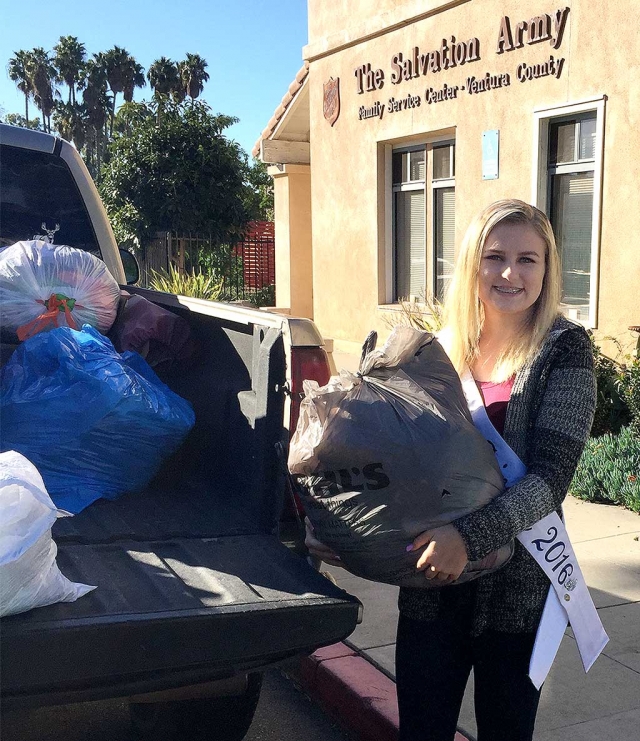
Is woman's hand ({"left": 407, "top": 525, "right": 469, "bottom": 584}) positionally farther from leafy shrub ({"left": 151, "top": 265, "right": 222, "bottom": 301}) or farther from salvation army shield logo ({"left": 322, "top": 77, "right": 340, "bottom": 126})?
leafy shrub ({"left": 151, "top": 265, "right": 222, "bottom": 301})

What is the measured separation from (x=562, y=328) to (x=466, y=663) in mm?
935

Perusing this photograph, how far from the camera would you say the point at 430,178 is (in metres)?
9.96

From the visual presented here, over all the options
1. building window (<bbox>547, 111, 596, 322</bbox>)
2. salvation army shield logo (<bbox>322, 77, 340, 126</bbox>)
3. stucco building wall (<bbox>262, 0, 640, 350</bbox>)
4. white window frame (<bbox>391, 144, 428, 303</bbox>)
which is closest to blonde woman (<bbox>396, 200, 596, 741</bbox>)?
stucco building wall (<bbox>262, 0, 640, 350</bbox>)

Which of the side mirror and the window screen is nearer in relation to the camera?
the side mirror

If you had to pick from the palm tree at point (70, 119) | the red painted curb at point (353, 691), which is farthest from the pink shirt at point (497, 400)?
the palm tree at point (70, 119)

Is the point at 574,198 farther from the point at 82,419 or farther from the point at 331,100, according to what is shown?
the point at 82,419

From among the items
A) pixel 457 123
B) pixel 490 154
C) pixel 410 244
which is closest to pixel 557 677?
pixel 490 154

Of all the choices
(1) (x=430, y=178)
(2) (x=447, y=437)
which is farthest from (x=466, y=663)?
(1) (x=430, y=178)

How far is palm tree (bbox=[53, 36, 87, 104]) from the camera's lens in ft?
176

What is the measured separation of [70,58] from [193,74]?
9.43 meters

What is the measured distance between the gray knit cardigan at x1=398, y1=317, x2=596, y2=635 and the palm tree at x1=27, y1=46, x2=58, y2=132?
191 ft

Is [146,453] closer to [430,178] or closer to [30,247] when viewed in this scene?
[30,247]

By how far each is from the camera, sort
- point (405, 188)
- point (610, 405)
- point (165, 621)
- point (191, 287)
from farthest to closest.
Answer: point (191, 287)
point (405, 188)
point (610, 405)
point (165, 621)

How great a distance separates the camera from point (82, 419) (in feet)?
9.59
